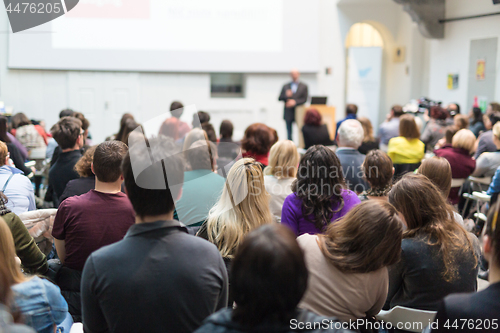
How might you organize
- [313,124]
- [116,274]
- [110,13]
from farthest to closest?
[110,13] < [313,124] < [116,274]

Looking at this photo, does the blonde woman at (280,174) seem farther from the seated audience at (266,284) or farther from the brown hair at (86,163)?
the seated audience at (266,284)

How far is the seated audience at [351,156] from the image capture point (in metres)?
3.56

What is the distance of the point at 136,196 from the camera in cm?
133

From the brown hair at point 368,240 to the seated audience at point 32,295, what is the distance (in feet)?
3.15

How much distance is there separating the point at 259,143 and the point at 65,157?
1.58 metres

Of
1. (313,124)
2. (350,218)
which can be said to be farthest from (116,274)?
(313,124)

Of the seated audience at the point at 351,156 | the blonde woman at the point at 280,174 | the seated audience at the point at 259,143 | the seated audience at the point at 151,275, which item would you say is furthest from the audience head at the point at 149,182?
the seated audience at the point at 259,143

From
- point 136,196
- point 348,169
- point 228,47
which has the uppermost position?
point 228,47

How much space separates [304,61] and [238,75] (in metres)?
1.50

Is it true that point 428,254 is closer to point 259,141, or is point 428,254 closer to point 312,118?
point 259,141

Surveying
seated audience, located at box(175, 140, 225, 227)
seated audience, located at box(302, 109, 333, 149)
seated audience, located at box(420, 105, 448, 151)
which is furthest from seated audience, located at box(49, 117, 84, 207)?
seated audience, located at box(420, 105, 448, 151)

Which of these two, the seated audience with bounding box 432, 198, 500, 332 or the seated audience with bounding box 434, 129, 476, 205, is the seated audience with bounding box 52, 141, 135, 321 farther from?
the seated audience with bounding box 434, 129, 476, 205

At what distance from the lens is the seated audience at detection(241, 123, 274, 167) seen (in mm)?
3920

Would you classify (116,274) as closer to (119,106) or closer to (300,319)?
(300,319)
